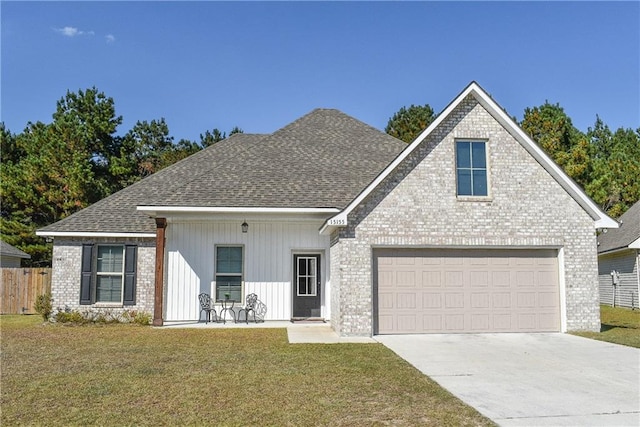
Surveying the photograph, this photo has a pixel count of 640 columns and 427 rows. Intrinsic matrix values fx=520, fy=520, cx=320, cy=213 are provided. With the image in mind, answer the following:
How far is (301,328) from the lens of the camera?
46.8 ft

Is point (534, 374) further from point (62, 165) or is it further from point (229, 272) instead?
point (62, 165)

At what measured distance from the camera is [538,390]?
7.13 m

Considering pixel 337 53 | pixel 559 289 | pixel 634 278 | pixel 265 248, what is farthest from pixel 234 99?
pixel 634 278

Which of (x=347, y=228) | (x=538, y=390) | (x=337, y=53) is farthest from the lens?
(x=337, y=53)

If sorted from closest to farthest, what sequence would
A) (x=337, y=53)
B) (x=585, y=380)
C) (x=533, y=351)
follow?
(x=585, y=380), (x=533, y=351), (x=337, y=53)

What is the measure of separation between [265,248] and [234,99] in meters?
5.96

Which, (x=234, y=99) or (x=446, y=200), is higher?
(x=234, y=99)

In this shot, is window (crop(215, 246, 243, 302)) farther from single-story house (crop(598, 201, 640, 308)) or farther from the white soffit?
single-story house (crop(598, 201, 640, 308))

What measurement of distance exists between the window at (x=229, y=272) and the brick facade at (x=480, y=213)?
4.06m

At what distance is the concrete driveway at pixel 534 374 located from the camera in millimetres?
6039

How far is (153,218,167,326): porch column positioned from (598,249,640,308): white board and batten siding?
1963 cm

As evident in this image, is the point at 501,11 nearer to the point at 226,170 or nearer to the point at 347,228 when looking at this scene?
the point at 347,228

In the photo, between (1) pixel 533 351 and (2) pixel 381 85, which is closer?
(1) pixel 533 351

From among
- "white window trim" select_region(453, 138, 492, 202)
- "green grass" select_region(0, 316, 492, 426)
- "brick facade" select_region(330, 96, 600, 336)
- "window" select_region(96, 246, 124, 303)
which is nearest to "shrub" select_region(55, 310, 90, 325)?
"window" select_region(96, 246, 124, 303)
